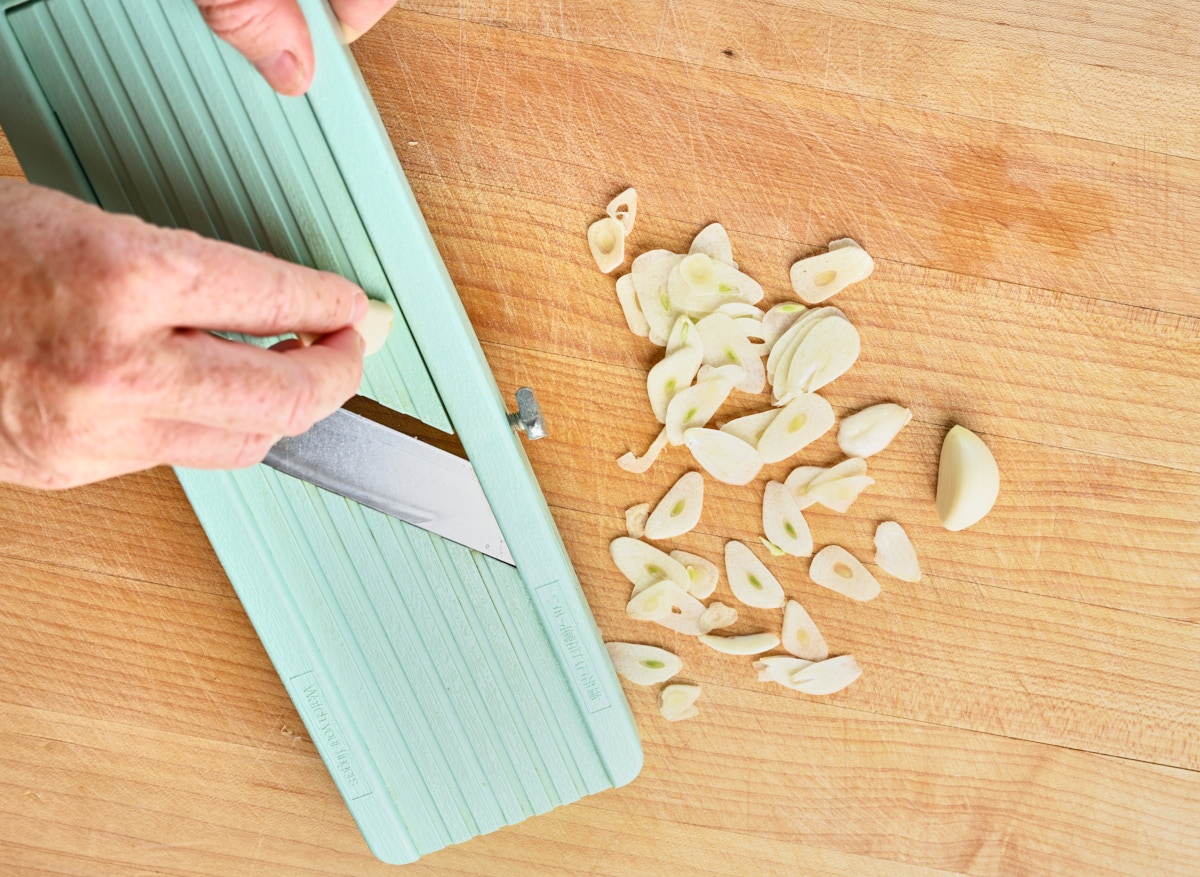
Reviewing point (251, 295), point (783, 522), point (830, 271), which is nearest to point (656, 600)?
point (783, 522)

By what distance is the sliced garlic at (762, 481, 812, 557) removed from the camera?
74cm

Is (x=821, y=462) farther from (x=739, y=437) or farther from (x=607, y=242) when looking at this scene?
(x=607, y=242)

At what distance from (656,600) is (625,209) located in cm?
36

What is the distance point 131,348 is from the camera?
42 cm

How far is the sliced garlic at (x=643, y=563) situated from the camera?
0.74 metres

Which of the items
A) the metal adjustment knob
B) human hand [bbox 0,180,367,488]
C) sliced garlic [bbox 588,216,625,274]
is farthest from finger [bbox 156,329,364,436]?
sliced garlic [bbox 588,216,625,274]

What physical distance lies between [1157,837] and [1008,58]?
0.76m

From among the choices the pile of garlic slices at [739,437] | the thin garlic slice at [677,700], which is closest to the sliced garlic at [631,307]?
the pile of garlic slices at [739,437]

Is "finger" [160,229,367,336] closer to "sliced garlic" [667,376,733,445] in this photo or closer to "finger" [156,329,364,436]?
"finger" [156,329,364,436]

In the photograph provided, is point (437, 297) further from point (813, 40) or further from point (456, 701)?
point (813, 40)

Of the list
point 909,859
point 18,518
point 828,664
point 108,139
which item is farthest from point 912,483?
point 18,518

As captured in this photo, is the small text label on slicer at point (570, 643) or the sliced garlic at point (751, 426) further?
the sliced garlic at point (751, 426)

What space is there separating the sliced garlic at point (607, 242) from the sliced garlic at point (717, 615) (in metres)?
0.33

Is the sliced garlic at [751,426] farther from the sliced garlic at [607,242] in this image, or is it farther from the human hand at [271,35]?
the human hand at [271,35]
